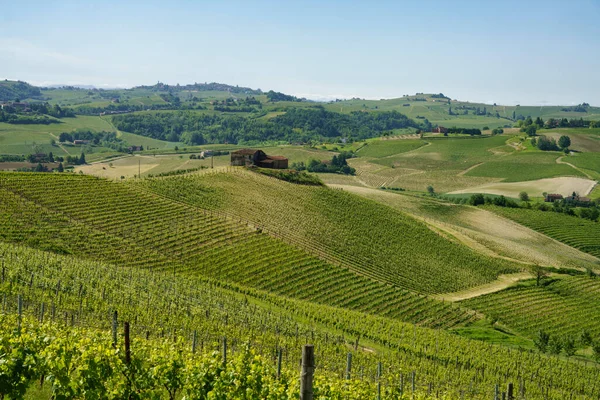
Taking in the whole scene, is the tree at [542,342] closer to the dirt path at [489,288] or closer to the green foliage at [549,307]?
the green foliage at [549,307]

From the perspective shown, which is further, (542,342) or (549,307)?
(549,307)

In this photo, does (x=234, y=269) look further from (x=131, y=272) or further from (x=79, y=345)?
(x=79, y=345)

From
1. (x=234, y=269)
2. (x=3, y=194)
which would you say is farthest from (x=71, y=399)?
(x=3, y=194)

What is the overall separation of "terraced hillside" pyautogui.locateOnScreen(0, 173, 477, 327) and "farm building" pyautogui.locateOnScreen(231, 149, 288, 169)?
109 ft

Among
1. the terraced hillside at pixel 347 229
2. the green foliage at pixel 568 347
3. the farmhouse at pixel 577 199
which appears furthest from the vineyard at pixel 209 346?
the farmhouse at pixel 577 199

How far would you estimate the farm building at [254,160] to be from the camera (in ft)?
329

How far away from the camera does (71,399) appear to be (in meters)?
14.2

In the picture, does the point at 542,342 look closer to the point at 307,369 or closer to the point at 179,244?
the point at 179,244

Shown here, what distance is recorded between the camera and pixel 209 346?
26.7 m

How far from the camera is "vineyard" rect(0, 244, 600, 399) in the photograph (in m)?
14.4

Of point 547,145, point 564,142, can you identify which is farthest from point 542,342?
point 564,142

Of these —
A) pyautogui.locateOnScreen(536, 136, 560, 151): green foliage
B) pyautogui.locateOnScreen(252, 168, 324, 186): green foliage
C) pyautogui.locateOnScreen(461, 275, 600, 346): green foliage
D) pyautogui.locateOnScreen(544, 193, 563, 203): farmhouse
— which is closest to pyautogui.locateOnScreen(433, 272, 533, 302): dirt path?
pyautogui.locateOnScreen(461, 275, 600, 346): green foliage

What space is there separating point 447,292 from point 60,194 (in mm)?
43343

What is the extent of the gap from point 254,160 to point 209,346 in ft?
252
